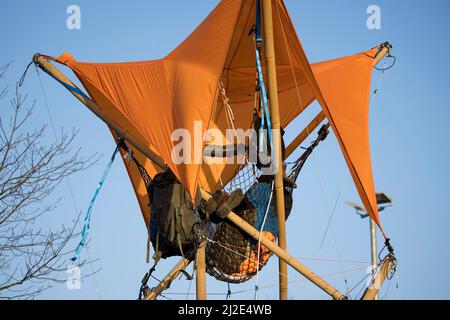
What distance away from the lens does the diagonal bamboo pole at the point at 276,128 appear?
12805 millimetres

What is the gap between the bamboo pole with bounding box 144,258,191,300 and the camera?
12945mm

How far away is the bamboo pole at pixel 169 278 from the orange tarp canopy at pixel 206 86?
1135 millimetres

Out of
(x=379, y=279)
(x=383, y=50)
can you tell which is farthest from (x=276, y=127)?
(x=383, y=50)

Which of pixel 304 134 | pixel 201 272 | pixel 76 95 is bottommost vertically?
pixel 201 272

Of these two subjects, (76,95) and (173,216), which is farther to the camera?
(76,95)

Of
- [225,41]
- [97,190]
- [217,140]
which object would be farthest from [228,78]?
[97,190]

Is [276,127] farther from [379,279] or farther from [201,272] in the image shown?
[379,279]

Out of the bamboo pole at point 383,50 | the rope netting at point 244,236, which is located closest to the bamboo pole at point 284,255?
the rope netting at point 244,236

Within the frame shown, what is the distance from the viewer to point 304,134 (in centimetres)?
1454

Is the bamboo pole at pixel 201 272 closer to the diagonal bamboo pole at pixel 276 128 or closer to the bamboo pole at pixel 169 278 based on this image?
the bamboo pole at pixel 169 278

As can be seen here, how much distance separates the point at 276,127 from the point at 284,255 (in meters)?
1.73

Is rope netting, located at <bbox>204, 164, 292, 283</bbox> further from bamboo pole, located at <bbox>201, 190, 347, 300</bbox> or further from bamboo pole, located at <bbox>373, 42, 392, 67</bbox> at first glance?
bamboo pole, located at <bbox>373, 42, 392, 67</bbox>
